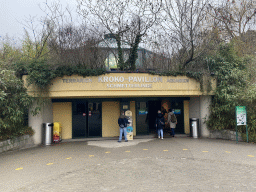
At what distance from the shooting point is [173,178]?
5.14m

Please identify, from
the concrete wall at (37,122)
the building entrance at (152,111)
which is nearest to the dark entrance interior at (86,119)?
the concrete wall at (37,122)

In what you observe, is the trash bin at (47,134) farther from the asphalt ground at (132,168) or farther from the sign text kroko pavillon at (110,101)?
the asphalt ground at (132,168)

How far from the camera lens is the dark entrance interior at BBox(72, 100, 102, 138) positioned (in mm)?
11133

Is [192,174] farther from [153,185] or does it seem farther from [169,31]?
[169,31]

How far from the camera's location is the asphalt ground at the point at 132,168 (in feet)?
15.5

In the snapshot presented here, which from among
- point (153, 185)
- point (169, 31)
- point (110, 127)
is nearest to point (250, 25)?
point (169, 31)

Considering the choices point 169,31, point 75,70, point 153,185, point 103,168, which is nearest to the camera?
point 153,185

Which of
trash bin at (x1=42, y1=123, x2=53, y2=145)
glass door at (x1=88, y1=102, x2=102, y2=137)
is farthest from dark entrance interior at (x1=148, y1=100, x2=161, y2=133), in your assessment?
trash bin at (x1=42, y1=123, x2=53, y2=145)

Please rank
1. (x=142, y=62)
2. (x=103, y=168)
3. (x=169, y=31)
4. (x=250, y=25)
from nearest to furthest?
(x=103, y=168)
(x=169, y=31)
(x=142, y=62)
(x=250, y=25)

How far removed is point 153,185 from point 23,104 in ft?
22.6

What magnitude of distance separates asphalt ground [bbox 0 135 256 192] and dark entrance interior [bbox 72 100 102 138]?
2.14 metres

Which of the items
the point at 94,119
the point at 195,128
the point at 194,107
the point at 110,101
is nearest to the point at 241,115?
the point at 195,128

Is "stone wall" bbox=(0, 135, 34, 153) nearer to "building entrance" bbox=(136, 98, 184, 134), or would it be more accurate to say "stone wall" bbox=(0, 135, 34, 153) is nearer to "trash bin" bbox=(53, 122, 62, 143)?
"trash bin" bbox=(53, 122, 62, 143)

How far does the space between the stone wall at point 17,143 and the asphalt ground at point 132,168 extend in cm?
30
